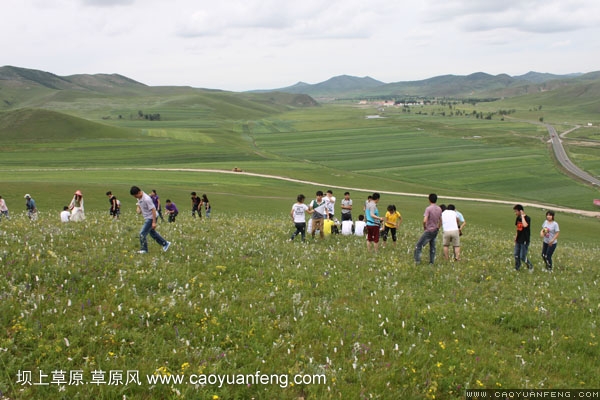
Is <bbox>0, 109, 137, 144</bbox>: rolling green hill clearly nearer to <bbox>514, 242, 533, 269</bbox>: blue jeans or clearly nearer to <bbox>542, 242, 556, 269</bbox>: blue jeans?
<bbox>514, 242, 533, 269</bbox>: blue jeans

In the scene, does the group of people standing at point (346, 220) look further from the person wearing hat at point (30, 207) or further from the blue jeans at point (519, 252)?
the person wearing hat at point (30, 207)

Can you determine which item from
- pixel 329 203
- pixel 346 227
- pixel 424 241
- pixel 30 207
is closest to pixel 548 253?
pixel 424 241

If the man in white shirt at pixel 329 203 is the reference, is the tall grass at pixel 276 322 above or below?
below

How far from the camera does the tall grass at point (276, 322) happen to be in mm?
7066

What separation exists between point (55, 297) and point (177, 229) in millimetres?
9849

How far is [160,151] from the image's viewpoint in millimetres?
104312

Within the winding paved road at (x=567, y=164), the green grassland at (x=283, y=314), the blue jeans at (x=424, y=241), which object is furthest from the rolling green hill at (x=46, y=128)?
the winding paved road at (x=567, y=164)

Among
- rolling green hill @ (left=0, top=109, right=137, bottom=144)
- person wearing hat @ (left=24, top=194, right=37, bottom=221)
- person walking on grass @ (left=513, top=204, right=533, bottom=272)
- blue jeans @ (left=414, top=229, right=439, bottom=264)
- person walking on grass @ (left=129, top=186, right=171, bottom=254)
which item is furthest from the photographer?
rolling green hill @ (left=0, top=109, right=137, bottom=144)

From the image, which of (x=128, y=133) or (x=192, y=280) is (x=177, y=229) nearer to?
(x=192, y=280)

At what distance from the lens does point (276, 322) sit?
8.99m

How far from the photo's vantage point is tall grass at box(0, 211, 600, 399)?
7.07 m

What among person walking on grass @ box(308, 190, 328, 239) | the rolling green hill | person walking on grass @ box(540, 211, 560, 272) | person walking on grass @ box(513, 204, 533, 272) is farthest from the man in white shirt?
the rolling green hill

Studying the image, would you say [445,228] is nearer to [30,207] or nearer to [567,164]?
[30,207]

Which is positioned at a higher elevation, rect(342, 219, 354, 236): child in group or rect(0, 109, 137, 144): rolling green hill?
rect(0, 109, 137, 144): rolling green hill
